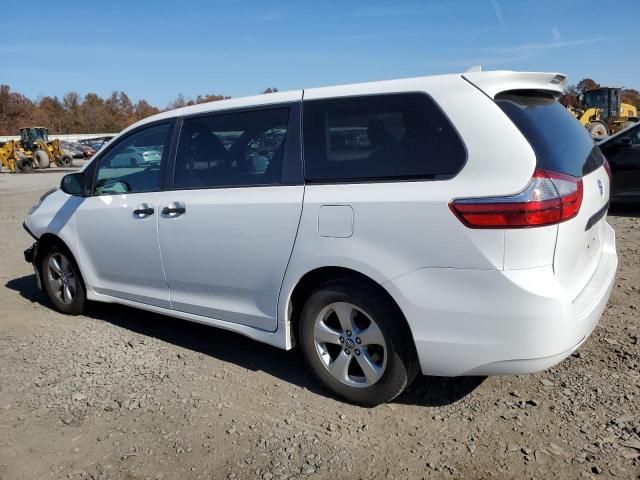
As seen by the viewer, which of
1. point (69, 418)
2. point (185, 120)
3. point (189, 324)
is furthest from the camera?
point (189, 324)

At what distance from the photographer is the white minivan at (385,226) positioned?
2691mm

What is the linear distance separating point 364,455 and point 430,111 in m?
1.83

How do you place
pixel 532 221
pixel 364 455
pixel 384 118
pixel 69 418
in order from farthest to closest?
1. pixel 69 418
2. pixel 384 118
3. pixel 364 455
4. pixel 532 221

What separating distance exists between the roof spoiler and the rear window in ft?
0.15

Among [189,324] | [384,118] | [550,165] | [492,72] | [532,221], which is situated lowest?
[189,324]

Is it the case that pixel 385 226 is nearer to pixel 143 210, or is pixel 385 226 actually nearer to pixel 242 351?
pixel 242 351

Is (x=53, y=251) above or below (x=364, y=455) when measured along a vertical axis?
above

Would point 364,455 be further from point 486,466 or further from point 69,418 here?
point 69,418

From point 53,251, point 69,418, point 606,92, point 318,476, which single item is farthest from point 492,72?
point 606,92

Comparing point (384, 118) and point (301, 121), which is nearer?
point (384, 118)

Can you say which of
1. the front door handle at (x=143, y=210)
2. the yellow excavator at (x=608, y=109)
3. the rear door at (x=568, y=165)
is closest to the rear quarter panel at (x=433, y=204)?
the rear door at (x=568, y=165)

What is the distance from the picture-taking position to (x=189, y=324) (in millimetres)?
4957

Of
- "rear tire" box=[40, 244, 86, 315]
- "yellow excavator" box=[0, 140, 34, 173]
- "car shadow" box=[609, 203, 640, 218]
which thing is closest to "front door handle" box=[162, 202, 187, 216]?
"rear tire" box=[40, 244, 86, 315]

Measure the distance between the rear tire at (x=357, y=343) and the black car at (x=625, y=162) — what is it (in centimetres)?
742
